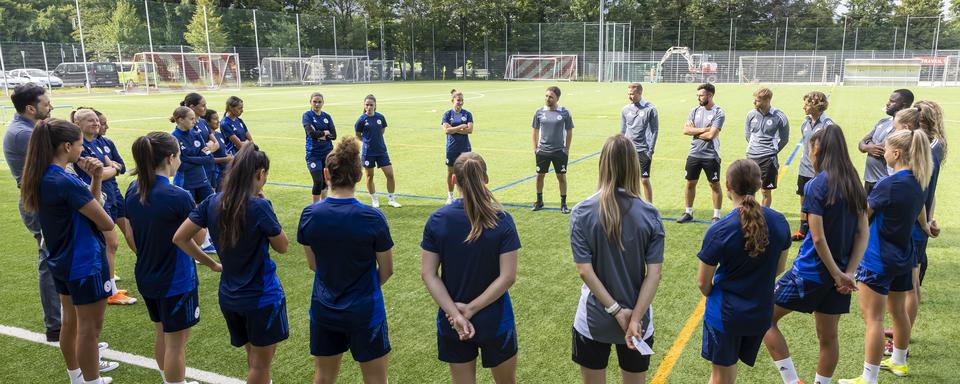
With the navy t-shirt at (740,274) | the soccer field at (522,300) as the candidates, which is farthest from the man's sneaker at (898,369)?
the navy t-shirt at (740,274)

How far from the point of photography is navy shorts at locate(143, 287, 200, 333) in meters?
3.94

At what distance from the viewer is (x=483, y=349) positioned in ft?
11.3

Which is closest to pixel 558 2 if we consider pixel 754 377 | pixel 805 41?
pixel 805 41

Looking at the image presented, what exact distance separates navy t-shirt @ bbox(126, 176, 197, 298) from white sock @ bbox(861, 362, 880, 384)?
467 cm

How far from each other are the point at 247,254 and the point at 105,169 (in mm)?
3159

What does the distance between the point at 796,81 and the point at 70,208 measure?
204 ft

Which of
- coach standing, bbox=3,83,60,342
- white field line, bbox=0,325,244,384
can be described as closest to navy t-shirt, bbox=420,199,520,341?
white field line, bbox=0,325,244,384

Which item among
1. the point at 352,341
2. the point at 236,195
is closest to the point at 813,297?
the point at 352,341

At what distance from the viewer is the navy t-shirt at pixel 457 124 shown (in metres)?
10.4

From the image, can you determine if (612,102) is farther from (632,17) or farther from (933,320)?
(632,17)

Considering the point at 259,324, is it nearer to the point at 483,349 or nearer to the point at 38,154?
the point at 483,349

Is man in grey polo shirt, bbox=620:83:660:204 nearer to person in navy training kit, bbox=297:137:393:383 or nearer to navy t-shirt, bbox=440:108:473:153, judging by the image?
navy t-shirt, bbox=440:108:473:153

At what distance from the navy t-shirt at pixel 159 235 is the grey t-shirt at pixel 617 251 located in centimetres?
245

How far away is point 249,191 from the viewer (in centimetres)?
360
